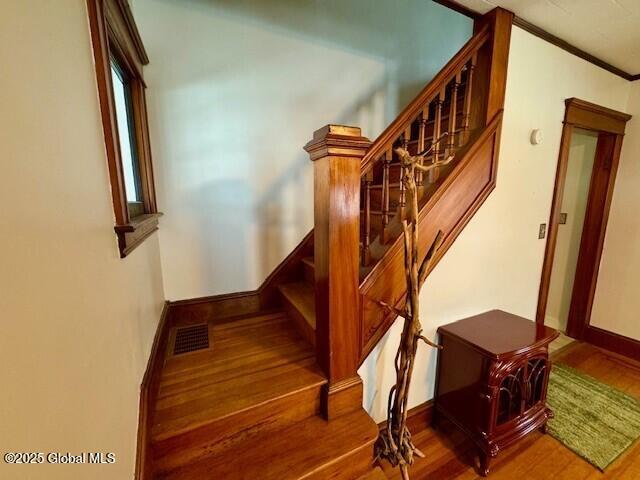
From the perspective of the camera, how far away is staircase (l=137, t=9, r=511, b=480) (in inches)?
42.4

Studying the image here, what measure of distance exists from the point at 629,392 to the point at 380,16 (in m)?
3.56

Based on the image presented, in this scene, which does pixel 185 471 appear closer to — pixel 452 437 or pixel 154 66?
pixel 452 437

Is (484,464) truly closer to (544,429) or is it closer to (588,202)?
(544,429)

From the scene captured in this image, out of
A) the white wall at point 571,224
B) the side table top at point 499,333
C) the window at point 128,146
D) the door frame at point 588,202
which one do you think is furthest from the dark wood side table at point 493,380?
the window at point 128,146

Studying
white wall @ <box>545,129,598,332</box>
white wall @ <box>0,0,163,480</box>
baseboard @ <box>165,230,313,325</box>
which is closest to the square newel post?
white wall @ <box>0,0,163,480</box>

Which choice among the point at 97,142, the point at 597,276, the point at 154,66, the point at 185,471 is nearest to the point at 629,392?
the point at 597,276

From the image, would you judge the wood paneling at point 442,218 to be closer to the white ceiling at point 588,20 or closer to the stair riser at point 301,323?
the stair riser at point 301,323

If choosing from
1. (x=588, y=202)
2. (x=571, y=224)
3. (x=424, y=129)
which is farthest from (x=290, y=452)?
(x=571, y=224)

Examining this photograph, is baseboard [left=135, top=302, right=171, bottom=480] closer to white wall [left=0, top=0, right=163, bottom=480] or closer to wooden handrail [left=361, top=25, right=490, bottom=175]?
white wall [left=0, top=0, right=163, bottom=480]

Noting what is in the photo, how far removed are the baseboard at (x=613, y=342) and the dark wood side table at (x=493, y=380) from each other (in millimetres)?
1476

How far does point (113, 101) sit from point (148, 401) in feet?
3.72

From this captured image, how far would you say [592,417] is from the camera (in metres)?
1.76

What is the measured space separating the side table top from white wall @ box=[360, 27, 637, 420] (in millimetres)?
72

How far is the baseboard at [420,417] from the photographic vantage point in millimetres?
1660
